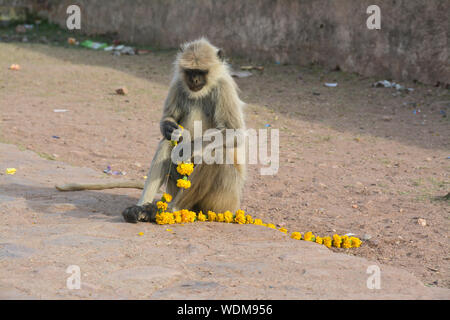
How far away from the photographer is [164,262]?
11.3 ft

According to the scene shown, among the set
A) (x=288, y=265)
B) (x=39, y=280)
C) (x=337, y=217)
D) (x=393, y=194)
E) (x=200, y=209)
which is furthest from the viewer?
(x=393, y=194)

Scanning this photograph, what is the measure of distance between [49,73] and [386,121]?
639 centimetres

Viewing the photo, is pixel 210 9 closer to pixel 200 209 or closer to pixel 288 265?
pixel 200 209

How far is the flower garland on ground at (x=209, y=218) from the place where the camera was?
425 centimetres

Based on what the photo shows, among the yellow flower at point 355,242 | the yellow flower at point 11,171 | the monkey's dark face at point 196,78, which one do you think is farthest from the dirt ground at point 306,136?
the monkey's dark face at point 196,78

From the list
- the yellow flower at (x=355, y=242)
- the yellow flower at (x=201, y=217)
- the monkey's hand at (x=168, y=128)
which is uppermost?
the monkey's hand at (x=168, y=128)

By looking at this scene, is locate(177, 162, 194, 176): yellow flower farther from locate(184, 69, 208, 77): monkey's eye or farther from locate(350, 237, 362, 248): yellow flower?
locate(350, 237, 362, 248): yellow flower

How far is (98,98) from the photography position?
9.46 meters

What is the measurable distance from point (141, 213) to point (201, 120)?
1002 millimetres

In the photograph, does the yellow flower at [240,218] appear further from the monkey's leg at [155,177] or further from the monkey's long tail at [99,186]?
the monkey's long tail at [99,186]

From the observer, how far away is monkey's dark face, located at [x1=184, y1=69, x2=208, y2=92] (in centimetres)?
466

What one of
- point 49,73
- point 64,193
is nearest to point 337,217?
point 64,193

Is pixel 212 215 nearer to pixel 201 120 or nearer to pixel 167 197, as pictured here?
pixel 167 197

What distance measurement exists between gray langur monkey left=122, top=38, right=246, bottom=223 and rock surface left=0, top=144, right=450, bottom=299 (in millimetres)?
254
